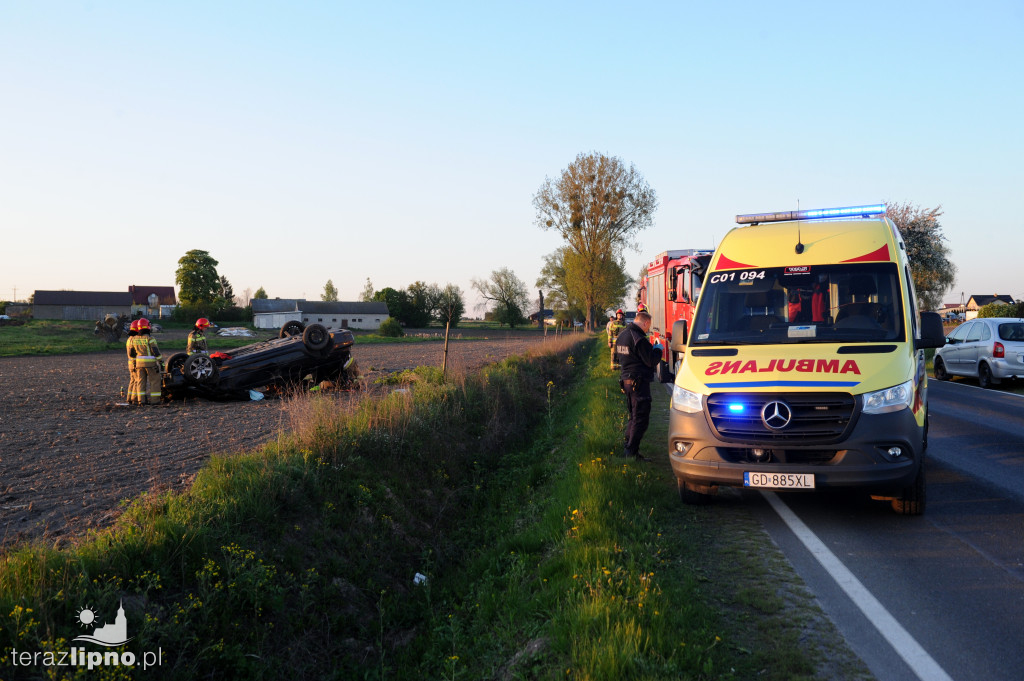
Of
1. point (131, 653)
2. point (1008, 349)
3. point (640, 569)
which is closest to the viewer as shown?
point (131, 653)

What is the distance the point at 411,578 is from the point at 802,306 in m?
4.67

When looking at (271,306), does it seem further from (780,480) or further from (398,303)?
(780,480)

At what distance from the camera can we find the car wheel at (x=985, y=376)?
55.3ft

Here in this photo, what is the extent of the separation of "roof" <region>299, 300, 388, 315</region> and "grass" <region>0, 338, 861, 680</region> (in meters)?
99.9

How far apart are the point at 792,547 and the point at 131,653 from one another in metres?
4.63

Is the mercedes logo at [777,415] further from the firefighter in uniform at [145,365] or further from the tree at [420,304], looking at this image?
the tree at [420,304]

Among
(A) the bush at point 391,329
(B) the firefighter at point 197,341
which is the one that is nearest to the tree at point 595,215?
(A) the bush at point 391,329

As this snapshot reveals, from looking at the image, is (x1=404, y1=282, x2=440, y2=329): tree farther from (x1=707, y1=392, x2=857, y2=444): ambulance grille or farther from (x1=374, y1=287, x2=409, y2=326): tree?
(x1=707, y1=392, x2=857, y2=444): ambulance grille

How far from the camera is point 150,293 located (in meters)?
123

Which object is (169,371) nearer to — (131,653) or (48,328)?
(131,653)

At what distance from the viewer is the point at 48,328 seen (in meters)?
51.5

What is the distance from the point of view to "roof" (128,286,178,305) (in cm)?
11991

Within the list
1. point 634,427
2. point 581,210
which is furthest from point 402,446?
point 581,210

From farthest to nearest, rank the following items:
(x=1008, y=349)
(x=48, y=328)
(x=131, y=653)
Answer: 1. (x=48, y=328)
2. (x=1008, y=349)
3. (x=131, y=653)
